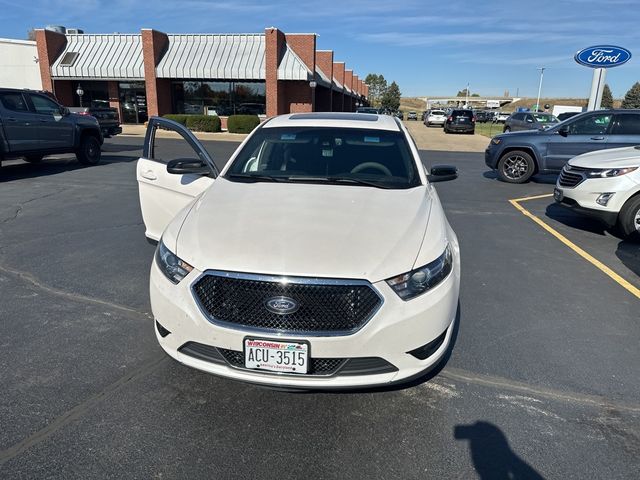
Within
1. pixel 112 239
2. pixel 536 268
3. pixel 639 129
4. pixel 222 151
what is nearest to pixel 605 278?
pixel 536 268

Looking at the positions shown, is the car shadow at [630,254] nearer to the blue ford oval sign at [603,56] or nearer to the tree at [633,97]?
the blue ford oval sign at [603,56]

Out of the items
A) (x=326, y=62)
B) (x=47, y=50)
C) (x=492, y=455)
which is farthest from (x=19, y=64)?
(x=492, y=455)

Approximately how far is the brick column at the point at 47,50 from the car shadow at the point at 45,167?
19666mm

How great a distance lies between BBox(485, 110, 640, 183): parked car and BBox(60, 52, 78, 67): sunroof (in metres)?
29.0

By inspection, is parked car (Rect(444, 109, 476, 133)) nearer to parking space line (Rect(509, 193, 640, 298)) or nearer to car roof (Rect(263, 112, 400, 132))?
parking space line (Rect(509, 193, 640, 298))

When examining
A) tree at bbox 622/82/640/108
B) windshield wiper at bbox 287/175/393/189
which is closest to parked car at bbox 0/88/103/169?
windshield wiper at bbox 287/175/393/189

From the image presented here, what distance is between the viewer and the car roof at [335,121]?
14.4ft

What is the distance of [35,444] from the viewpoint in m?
2.44

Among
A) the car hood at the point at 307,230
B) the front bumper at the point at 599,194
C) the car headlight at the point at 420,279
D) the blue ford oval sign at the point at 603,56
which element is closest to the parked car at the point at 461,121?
the blue ford oval sign at the point at 603,56

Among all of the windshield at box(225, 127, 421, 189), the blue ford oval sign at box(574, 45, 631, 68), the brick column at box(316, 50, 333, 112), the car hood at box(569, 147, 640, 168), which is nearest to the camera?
the windshield at box(225, 127, 421, 189)

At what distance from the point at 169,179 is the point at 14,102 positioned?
887 cm

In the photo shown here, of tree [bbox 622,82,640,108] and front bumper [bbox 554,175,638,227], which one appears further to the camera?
tree [bbox 622,82,640,108]

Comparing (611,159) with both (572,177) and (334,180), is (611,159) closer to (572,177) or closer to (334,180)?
(572,177)

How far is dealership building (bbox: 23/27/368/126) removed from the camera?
2864 cm
